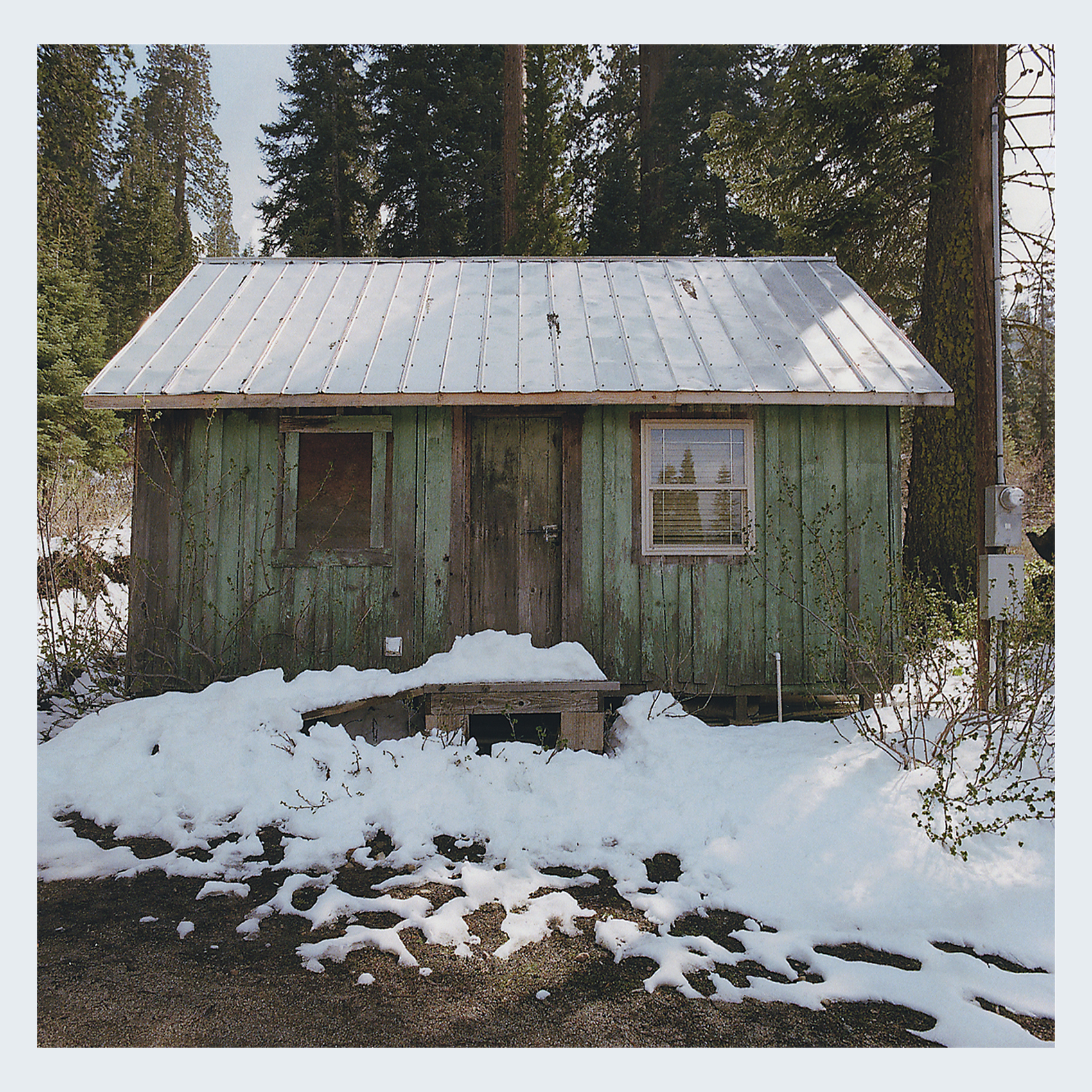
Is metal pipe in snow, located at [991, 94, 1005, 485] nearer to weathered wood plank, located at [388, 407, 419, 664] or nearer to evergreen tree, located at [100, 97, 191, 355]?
weathered wood plank, located at [388, 407, 419, 664]

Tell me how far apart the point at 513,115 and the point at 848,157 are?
666cm

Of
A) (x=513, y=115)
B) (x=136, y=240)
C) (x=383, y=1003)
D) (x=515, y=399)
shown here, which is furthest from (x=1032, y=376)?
(x=136, y=240)

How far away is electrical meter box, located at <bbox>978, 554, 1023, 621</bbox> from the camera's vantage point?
461 centimetres

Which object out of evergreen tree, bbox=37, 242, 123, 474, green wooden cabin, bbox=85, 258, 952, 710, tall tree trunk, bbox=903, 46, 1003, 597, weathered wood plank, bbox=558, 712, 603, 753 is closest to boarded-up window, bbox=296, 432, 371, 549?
green wooden cabin, bbox=85, 258, 952, 710

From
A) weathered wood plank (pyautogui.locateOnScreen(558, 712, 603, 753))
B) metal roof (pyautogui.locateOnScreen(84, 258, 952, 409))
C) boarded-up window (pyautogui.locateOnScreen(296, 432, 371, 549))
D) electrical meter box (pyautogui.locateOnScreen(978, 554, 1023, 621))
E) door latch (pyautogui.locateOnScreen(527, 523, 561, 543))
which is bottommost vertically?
weathered wood plank (pyautogui.locateOnScreen(558, 712, 603, 753))

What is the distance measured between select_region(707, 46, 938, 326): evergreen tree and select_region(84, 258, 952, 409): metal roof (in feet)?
7.63

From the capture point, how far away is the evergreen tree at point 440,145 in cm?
1492

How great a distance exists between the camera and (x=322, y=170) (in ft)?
51.5

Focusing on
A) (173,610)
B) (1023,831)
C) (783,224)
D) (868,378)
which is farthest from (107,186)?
(1023,831)

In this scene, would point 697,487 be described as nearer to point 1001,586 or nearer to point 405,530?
point 1001,586

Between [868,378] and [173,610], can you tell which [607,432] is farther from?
[173,610]

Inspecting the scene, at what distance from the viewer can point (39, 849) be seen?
3.81m

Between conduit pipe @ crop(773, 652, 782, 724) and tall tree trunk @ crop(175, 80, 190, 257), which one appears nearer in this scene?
conduit pipe @ crop(773, 652, 782, 724)

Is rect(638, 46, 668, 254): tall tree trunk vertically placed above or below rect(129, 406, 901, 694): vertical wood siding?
above
